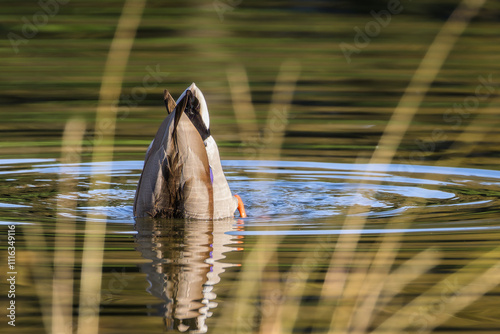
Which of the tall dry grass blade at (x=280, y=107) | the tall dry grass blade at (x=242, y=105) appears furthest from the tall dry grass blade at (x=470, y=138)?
the tall dry grass blade at (x=242, y=105)

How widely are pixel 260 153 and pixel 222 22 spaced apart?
7.14 m

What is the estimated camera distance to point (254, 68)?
46.5 ft

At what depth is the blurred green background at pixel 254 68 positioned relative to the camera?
10625mm

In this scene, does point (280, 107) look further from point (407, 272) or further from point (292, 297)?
point (292, 297)

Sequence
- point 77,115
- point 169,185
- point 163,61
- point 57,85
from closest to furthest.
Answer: point 169,185 → point 77,115 → point 57,85 → point 163,61

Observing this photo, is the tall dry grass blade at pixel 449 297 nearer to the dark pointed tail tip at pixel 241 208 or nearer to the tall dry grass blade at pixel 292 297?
the tall dry grass blade at pixel 292 297

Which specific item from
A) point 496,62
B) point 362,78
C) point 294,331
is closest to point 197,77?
point 362,78

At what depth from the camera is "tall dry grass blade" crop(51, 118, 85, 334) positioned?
491 cm

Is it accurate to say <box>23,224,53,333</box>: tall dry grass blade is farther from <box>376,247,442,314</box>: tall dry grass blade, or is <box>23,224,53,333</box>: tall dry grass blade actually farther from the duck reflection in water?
<box>376,247,442,314</box>: tall dry grass blade

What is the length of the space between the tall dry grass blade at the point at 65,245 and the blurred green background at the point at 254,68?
774mm

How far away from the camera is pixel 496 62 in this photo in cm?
1473

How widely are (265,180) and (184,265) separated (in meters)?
2.88

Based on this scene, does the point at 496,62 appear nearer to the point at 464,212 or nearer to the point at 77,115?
the point at 77,115

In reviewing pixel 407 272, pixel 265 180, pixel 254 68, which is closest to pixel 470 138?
pixel 265 180
